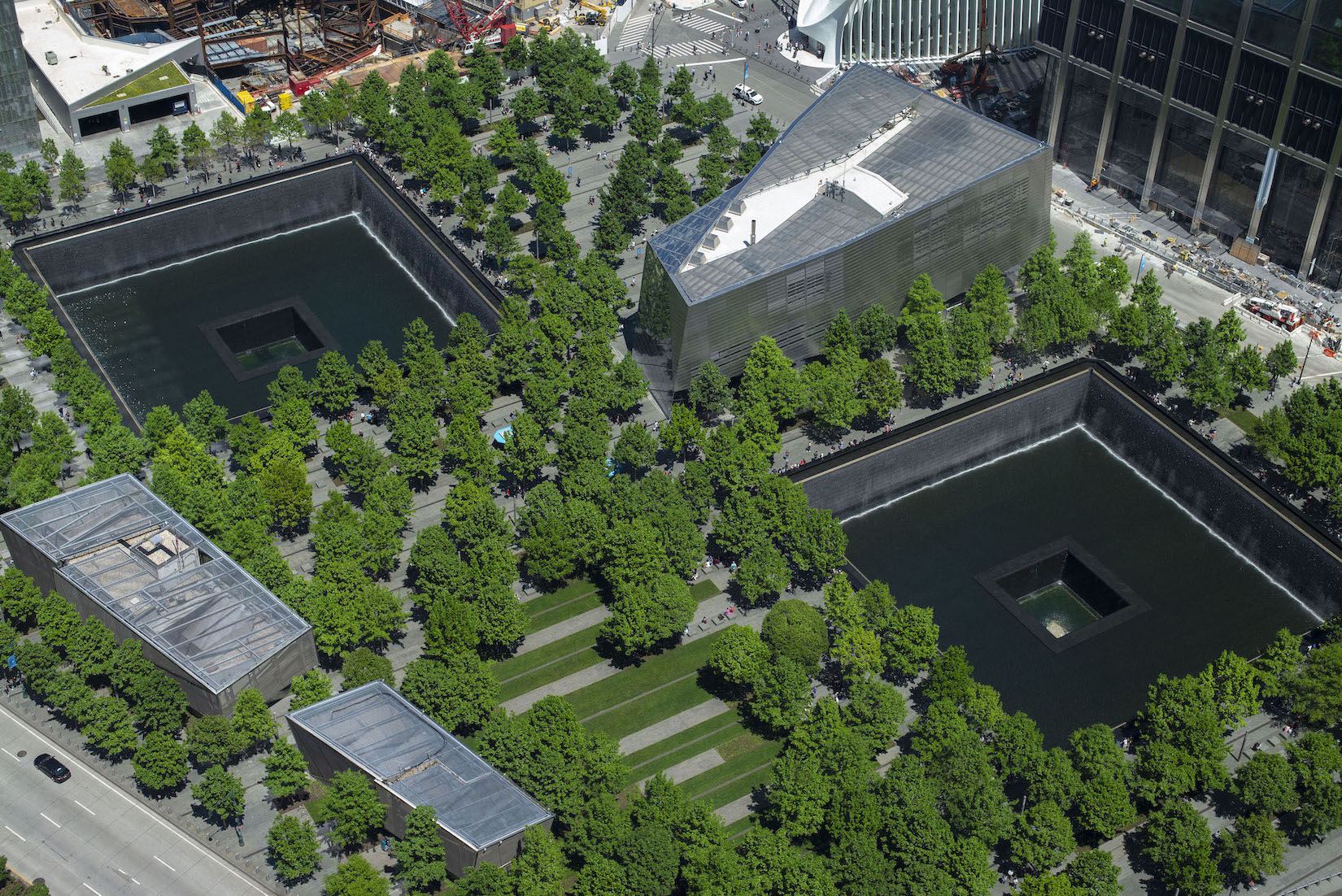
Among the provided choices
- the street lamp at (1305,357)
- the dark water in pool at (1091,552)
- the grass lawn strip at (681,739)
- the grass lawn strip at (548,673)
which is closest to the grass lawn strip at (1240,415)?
the street lamp at (1305,357)

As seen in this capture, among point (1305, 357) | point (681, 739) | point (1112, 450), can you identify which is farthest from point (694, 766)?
point (1305, 357)

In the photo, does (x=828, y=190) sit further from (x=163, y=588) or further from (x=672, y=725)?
(x=163, y=588)

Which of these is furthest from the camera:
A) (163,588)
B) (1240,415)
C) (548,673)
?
(1240,415)

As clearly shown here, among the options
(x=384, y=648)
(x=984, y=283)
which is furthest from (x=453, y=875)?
(x=984, y=283)

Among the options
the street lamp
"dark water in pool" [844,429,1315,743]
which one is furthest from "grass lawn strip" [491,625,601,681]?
the street lamp

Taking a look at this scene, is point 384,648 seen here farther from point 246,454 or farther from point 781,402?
point 781,402

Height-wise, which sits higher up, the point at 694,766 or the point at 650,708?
the point at 650,708

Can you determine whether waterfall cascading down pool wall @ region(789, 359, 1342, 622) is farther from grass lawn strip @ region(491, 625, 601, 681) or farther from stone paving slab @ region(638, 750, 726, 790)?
stone paving slab @ region(638, 750, 726, 790)
